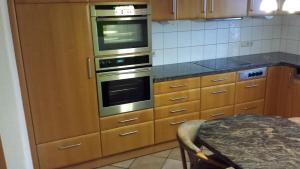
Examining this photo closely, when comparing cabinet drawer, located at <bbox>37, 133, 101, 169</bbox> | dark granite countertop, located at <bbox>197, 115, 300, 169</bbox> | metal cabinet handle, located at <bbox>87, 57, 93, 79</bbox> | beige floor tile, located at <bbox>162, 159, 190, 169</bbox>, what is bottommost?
beige floor tile, located at <bbox>162, 159, 190, 169</bbox>

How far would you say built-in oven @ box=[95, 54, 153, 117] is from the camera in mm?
2584

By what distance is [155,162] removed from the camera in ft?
9.58

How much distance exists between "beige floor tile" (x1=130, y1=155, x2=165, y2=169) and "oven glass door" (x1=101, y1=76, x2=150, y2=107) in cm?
66

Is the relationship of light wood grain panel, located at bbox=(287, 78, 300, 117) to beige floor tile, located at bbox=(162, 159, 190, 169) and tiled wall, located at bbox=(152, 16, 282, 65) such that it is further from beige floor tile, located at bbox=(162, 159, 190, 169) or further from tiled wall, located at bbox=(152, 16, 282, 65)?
beige floor tile, located at bbox=(162, 159, 190, 169)

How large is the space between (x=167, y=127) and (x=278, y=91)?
157 centimetres

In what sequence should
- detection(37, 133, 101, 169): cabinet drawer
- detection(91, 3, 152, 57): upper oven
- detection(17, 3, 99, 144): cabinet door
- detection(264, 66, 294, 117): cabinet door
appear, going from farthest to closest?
detection(264, 66, 294, 117): cabinet door → detection(37, 133, 101, 169): cabinet drawer → detection(91, 3, 152, 57): upper oven → detection(17, 3, 99, 144): cabinet door

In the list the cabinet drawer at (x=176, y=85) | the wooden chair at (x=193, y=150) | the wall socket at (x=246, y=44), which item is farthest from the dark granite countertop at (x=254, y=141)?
the wall socket at (x=246, y=44)

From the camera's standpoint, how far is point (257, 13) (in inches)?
132

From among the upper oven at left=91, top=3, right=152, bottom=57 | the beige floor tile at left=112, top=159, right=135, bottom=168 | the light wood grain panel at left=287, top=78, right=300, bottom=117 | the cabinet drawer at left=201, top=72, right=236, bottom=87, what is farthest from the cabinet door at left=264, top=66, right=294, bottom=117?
the beige floor tile at left=112, top=159, right=135, bottom=168

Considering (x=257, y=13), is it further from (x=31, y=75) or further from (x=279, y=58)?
(x=31, y=75)

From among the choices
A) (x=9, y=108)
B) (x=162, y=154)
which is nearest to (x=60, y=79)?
(x=9, y=108)

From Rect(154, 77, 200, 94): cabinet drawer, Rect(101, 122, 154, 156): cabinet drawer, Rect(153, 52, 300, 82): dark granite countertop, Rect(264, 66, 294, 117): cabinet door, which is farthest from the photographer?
Rect(264, 66, 294, 117): cabinet door

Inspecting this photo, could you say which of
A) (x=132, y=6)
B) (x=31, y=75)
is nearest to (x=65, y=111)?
(x=31, y=75)

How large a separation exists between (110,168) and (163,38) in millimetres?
1570
